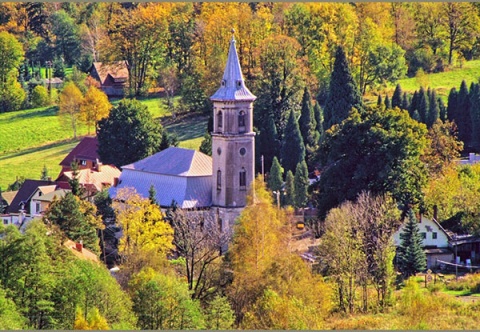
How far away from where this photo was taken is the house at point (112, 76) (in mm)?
116525

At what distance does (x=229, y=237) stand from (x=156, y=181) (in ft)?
31.5

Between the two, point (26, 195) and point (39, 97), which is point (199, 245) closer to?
point (26, 195)

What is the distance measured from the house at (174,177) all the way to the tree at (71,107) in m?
24.5

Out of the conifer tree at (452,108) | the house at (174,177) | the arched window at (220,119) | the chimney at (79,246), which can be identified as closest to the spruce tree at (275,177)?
the house at (174,177)

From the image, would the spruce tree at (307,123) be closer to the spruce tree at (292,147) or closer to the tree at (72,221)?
the spruce tree at (292,147)

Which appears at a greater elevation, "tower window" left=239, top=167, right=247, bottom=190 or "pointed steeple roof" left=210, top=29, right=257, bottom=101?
"pointed steeple roof" left=210, top=29, right=257, bottom=101

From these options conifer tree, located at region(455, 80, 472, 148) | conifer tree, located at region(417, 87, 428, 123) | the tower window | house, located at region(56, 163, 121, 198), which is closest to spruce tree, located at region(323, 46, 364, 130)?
conifer tree, located at region(417, 87, 428, 123)

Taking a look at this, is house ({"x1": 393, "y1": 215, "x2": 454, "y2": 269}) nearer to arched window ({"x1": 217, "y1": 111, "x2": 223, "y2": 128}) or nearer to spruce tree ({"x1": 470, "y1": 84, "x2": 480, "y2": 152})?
arched window ({"x1": 217, "y1": 111, "x2": 223, "y2": 128})

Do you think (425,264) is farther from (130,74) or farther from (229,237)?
(130,74)

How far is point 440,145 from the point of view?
8744 centimetres

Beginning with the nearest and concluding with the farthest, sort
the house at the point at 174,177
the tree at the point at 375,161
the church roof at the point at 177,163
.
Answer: the tree at the point at 375,161
the house at the point at 174,177
the church roof at the point at 177,163

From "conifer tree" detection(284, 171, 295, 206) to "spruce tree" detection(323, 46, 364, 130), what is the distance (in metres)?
9.34

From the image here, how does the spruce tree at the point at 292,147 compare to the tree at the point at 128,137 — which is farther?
the tree at the point at 128,137

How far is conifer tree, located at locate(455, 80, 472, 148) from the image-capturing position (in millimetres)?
95125
